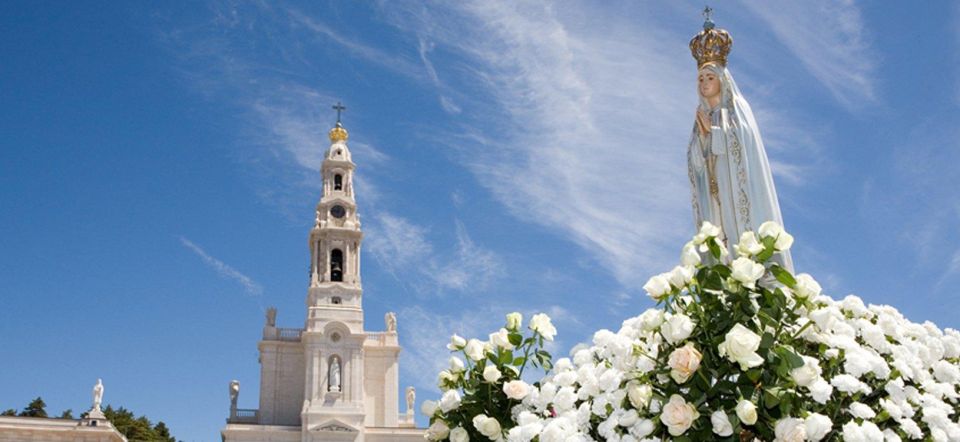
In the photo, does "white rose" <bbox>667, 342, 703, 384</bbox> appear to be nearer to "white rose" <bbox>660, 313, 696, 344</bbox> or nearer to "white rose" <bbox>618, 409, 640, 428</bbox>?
"white rose" <bbox>660, 313, 696, 344</bbox>

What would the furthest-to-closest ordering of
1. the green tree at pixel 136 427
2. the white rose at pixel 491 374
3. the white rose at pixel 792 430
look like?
the green tree at pixel 136 427 → the white rose at pixel 491 374 → the white rose at pixel 792 430

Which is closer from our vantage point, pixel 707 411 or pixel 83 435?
pixel 707 411

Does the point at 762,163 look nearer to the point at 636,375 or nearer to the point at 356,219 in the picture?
the point at 636,375

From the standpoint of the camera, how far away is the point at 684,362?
6.43 m

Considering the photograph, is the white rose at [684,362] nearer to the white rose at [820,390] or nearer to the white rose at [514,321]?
the white rose at [820,390]

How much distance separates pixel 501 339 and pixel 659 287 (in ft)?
8.24

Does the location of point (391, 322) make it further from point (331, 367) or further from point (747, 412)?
point (747, 412)

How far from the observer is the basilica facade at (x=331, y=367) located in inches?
2280

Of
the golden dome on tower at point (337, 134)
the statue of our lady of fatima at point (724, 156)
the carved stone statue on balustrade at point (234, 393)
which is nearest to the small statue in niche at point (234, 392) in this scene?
the carved stone statue on balustrade at point (234, 393)

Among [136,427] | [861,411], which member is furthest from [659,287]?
[136,427]

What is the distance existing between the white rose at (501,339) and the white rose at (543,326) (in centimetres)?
26

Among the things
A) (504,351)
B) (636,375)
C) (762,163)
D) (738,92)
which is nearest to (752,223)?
(762,163)

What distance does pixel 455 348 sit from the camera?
9.59m

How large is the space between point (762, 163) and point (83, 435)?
44.2 meters
